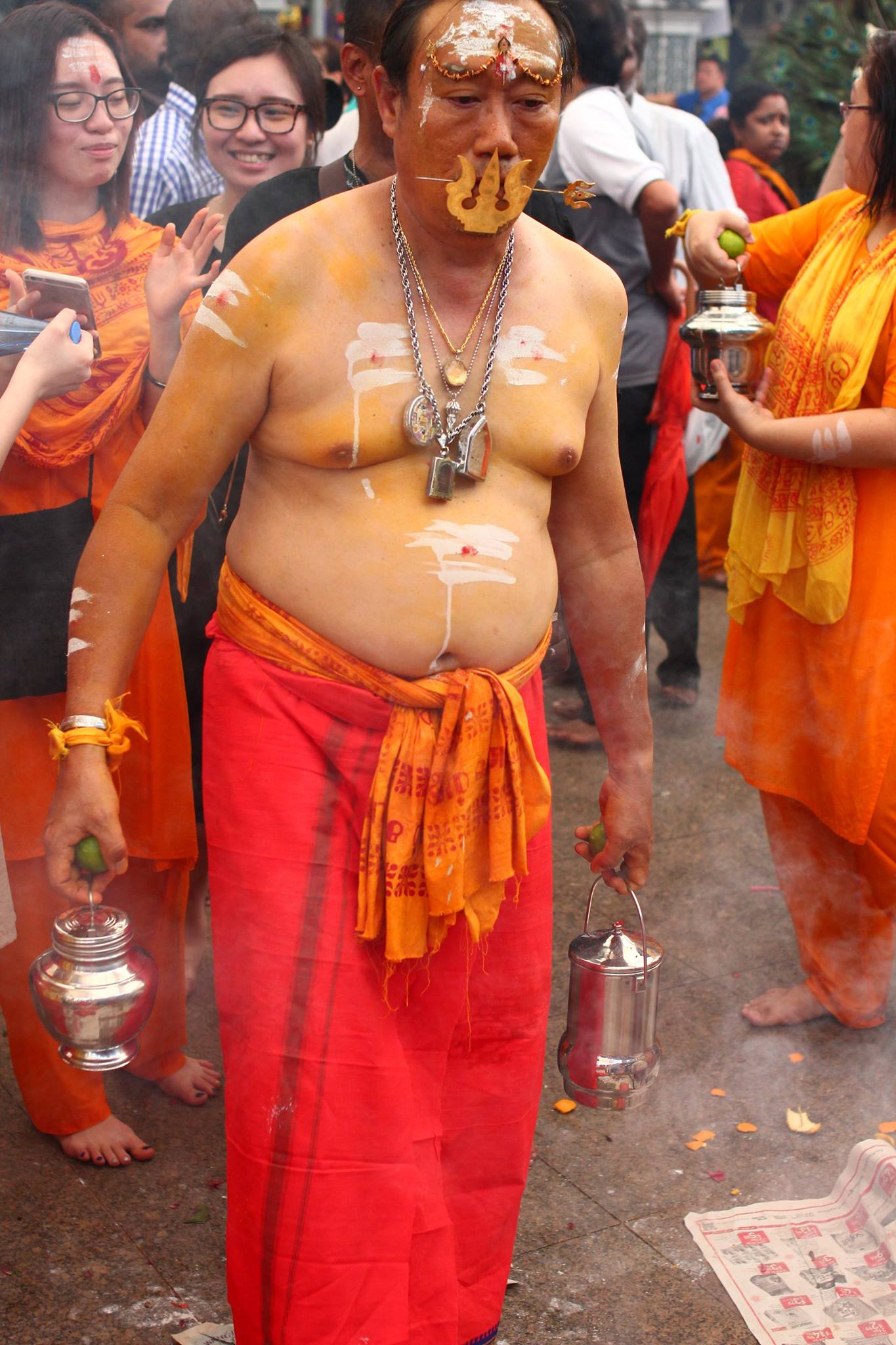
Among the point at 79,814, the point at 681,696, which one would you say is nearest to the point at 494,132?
the point at 79,814

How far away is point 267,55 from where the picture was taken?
3.52 m

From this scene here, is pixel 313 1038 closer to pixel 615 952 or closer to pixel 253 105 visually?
pixel 615 952

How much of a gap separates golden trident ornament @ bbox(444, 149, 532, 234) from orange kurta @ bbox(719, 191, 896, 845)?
54.4 inches

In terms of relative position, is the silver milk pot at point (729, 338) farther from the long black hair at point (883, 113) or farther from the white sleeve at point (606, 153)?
the white sleeve at point (606, 153)

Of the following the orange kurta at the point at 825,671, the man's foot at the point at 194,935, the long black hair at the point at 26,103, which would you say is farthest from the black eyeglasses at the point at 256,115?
the man's foot at the point at 194,935

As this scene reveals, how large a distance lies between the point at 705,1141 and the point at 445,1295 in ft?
3.34

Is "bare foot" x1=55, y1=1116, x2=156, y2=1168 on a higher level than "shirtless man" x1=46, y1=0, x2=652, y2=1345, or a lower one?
lower

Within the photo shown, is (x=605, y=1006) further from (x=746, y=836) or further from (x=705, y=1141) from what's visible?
(x=746, y=836)

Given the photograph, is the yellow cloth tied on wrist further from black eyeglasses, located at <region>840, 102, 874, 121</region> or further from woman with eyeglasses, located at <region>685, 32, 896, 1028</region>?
black eyeglasses, located at <region>840, 102, 874, 121</region>

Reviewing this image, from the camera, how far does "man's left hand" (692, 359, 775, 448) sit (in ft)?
10.5

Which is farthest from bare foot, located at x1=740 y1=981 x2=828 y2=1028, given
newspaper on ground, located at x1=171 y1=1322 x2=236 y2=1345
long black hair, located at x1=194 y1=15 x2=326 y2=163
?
long black hair, located at x1=194 y1=15 x2=326 y2=163

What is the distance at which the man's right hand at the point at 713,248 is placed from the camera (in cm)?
330

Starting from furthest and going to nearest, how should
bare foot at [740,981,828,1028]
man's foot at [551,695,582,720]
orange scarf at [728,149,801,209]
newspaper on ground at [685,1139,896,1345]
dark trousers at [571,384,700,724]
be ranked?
orange scarf at [728,149,801,209]
dark trousers at [571,384,700,724]
man's foot at [551,695,582,720]
bare foot at [740,981,828,1028]
newspaper on ground at [685,1139,896,1345]

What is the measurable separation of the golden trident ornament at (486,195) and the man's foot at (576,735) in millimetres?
3265
